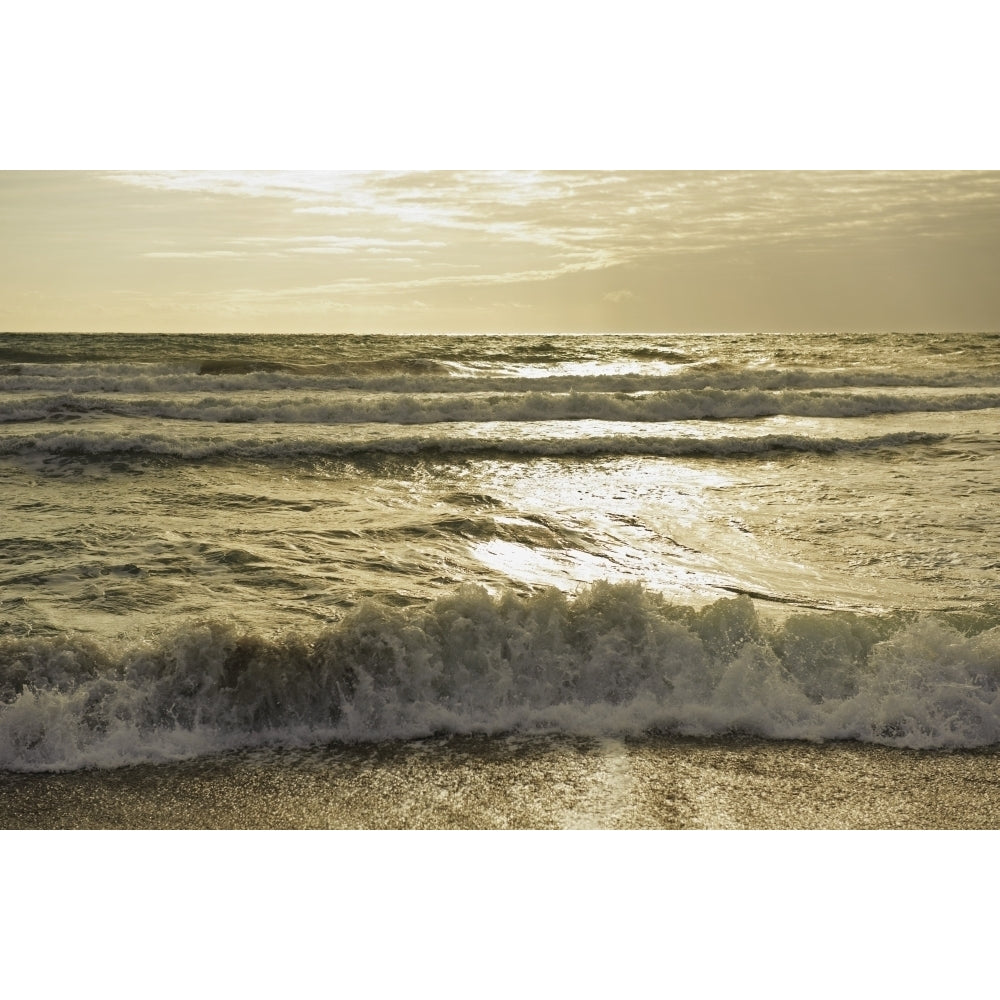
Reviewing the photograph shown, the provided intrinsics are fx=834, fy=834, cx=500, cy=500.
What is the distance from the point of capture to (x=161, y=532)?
17.9 feet

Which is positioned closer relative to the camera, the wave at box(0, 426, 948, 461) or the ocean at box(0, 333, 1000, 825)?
the ocean at box(0, 333, 1000, 825)

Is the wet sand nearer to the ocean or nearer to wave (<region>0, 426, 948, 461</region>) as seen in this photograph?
the ocean

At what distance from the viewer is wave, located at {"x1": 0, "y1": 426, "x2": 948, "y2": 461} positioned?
27.6ft

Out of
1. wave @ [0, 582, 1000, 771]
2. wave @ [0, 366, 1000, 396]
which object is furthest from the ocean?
wave @ [0, 366, 1000, 396]

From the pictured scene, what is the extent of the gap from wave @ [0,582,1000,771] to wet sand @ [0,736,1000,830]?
0.11 meters

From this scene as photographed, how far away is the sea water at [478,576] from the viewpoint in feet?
10.2

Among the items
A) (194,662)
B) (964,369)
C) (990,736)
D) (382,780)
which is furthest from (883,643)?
(964,369)

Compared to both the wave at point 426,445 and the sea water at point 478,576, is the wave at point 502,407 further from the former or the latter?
the wave at point 426,445

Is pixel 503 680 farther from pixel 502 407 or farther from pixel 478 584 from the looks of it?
pixel 502 407

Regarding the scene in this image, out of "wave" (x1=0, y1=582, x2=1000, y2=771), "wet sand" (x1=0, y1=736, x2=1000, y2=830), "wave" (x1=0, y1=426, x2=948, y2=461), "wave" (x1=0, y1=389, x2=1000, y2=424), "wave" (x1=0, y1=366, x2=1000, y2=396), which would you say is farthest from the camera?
"wave" (x1=0, y1=366, x2=1000, y2=396)

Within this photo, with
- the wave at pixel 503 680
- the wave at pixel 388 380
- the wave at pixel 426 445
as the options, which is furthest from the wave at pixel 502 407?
the wave at pixel 503 680

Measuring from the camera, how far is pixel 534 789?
2.67 meters

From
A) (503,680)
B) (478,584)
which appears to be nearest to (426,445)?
(478,584)

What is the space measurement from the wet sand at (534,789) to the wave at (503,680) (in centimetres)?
11
